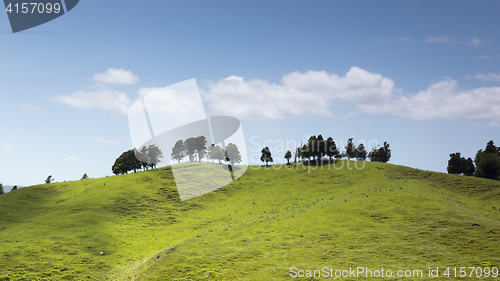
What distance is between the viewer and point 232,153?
116188 mm

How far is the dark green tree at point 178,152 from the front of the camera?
12456 centimetres

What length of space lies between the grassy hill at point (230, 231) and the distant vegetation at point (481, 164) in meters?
13.2

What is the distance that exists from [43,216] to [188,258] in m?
36.3

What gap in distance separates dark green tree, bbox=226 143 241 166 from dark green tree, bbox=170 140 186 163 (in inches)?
868

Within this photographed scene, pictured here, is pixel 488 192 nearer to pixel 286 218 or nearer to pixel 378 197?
pixel 378 197

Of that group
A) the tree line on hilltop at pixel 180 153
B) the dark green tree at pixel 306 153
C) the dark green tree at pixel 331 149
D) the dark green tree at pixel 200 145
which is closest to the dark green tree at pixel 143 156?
the tree line on hilltop at pixel 180 153

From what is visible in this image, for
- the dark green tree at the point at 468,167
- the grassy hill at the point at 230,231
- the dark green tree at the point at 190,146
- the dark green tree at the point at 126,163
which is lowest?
the grassy hill at the point at 230,231

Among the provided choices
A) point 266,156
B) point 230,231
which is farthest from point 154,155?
point 230,231

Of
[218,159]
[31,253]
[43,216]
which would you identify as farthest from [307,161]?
[31,253]

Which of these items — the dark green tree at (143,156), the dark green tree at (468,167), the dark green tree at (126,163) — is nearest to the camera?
the dark green tree at (468,167)

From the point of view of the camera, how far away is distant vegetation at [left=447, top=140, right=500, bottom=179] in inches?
3382

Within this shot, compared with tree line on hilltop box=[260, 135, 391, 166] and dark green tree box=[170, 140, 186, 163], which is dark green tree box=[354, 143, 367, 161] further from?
dark green tree box=[170, 140, 186, 163]

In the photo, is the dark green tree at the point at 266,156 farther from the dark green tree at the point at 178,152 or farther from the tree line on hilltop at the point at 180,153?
the dark green tree at the point at 178,152

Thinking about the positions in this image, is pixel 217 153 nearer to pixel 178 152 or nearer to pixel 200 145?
pixel 200 145
